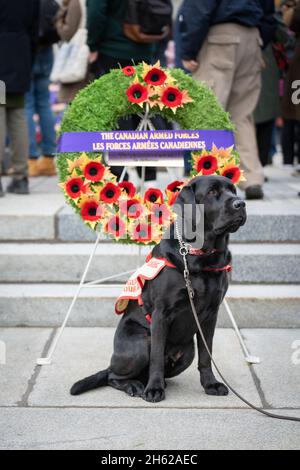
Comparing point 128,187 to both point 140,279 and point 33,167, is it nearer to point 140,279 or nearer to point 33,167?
point 140,279

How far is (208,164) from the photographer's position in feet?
15.3

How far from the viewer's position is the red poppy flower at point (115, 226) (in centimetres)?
471

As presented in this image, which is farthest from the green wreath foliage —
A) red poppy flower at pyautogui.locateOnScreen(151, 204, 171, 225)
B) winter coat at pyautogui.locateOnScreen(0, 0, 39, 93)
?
winter coat at pyautogui.locateOnScreen(0, 0, 39, 93)

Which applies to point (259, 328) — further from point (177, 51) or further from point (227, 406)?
point (177, 51)

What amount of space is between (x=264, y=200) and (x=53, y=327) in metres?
2.27

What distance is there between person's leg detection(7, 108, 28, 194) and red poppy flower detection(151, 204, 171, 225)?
2657mm

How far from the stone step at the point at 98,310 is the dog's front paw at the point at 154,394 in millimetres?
1360

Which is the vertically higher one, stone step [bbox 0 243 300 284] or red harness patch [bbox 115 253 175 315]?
red harness patch [bbox 115 253 175 315]

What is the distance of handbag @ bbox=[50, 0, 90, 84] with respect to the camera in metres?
7.61

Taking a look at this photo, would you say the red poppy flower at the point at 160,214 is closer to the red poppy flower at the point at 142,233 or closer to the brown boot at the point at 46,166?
the red poppy flower at the point at 142,233

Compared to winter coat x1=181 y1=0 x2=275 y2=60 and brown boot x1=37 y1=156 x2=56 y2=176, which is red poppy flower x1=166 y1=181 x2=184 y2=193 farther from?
brown boot x1=37 y1=156 x2=56 y2=176

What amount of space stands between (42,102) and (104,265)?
319 cm

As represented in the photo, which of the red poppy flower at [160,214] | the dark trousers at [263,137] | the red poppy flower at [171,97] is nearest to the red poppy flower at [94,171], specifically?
the red poppy flower at [160,214]

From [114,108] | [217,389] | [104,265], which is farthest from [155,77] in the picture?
[217,389]
